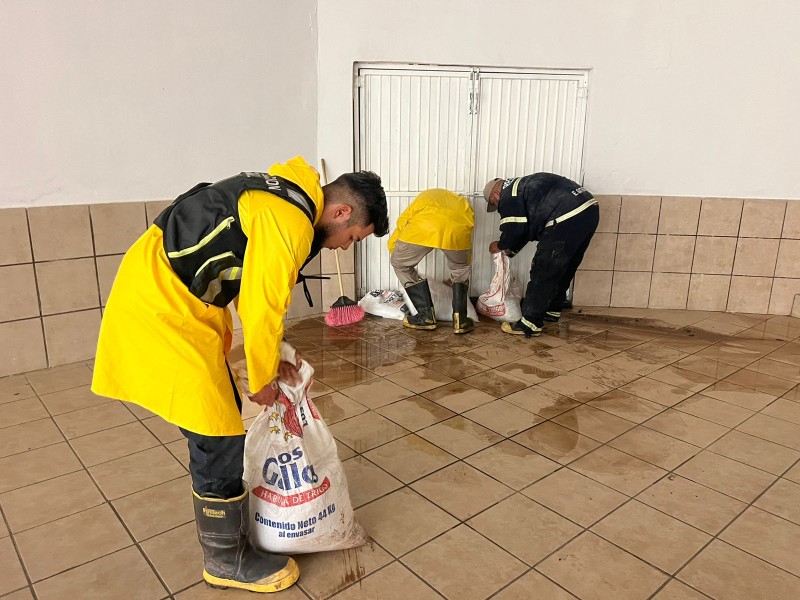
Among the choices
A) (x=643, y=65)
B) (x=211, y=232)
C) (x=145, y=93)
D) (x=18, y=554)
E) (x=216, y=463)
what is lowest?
(x=18, y=554)

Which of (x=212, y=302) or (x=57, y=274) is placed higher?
(x=212, y=302)

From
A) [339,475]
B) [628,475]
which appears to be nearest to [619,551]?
[628,475]

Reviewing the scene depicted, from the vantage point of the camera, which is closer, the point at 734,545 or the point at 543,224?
the point at 734,545

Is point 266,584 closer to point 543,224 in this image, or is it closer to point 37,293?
point 37,293

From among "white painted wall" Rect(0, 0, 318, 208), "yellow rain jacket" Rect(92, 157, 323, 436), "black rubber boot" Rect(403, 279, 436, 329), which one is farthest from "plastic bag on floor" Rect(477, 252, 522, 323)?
"yellow rain jacket" Rect(92, 157, 323, 436)

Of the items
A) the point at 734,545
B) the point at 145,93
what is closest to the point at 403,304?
the point at 145,93

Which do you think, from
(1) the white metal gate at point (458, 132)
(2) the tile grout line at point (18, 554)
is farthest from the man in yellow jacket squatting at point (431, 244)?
(2) the tile grout line at point (18, 554)

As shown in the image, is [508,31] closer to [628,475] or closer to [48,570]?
[628,475]

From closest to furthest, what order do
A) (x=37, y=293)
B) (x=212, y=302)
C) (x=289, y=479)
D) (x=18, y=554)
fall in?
1. (x=212, y=302)
2. (x=289, y=479)
3. (x=18, y=554)
4. (x=37, y=293)

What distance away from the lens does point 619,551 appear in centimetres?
189

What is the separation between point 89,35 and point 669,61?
3.73 meters

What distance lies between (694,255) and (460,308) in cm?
191

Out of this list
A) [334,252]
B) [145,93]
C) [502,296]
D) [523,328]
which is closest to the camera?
[145,93]

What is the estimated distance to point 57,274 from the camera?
329 centimetres
